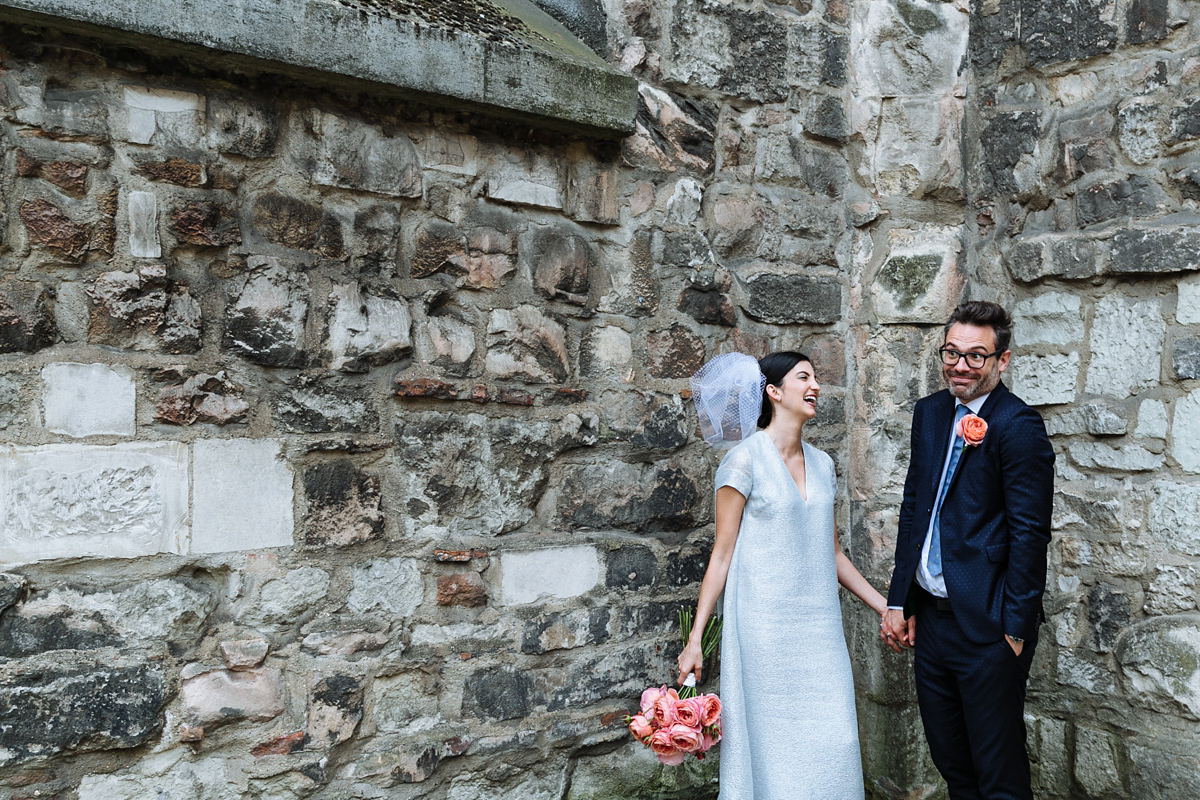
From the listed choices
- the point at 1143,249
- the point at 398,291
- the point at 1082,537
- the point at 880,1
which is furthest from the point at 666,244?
the point at 1082,537

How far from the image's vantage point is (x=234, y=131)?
242 centimetres

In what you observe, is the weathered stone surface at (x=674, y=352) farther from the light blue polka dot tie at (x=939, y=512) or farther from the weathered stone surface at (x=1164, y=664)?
the weathered stone surface at (x=1164, y=664)

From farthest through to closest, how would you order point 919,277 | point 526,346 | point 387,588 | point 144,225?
1. point 919,277
2. point 526,346
3. point 387,588
4. point 144,225

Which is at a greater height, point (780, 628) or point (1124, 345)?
point (1124, 345)

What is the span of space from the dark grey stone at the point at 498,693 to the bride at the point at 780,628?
54 cm

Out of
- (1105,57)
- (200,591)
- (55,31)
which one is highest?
(1105,57)

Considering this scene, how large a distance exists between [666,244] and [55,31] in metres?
1.89

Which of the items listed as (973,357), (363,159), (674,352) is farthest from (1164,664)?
(363,159)

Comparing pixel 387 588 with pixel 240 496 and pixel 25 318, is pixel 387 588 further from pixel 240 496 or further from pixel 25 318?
pixel 25 318

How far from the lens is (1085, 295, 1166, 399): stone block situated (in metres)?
2.95

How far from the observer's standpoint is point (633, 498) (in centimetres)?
306

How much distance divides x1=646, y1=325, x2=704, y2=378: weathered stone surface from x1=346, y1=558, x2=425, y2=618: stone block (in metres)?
1.08

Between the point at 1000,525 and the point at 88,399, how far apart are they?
8.09 feet

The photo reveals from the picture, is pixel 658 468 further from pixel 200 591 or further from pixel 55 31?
pixel 55 31
